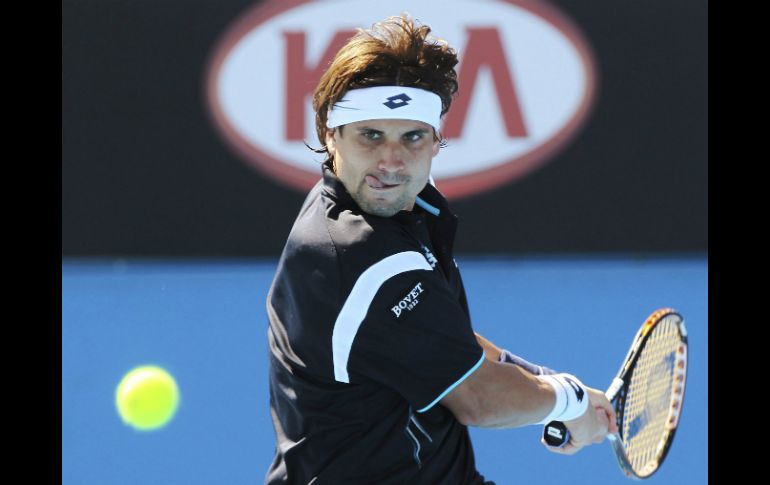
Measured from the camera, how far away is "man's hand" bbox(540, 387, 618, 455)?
2.69m

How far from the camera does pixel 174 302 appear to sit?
6.46 metres

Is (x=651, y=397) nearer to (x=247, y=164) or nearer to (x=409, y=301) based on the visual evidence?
(x=409, y=301)

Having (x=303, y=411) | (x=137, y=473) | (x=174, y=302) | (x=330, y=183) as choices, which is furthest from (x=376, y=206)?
(x=174, y=302)

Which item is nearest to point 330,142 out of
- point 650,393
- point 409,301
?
point 409,301

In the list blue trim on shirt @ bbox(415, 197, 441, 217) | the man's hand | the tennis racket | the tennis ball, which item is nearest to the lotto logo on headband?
blue trim on shirt @ bbox(415, 197, 441, 217)

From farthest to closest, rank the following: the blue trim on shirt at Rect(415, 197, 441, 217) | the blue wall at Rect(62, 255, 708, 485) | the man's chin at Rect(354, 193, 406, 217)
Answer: the blue wall at Rect(62, 255, 708, 485)
the blue trim on shirt at Rect(415, 197, 441, 217)
the man's chin at Rect(354, 193, 406, 217)

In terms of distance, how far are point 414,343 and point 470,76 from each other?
4880mm

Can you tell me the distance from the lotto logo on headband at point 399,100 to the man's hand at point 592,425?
32.7 inches

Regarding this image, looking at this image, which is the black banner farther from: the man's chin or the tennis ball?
the man's chin

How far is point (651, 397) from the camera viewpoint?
343 centimetres

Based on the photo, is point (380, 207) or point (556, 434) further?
point (556, 434)

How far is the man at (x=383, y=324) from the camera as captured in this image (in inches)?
96.0
